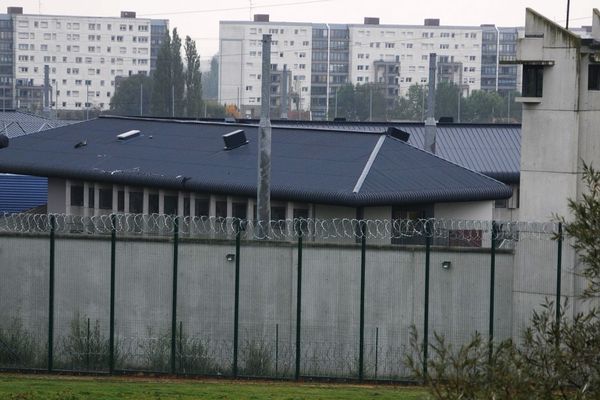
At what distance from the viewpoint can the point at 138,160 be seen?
3841cm

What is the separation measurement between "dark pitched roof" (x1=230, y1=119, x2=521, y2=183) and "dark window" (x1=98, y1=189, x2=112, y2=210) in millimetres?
8724

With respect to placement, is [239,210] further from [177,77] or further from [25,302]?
[177,77]

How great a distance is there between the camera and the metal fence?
2038cm

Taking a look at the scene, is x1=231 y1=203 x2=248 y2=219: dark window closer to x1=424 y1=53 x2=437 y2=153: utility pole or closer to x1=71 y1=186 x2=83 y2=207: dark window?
x1=71 y1=186 x2=83 y2=207: dark window

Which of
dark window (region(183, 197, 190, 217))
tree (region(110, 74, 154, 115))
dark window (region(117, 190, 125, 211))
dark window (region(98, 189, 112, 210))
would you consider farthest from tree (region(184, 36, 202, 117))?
dark window (region(183, 197, 190, 217))

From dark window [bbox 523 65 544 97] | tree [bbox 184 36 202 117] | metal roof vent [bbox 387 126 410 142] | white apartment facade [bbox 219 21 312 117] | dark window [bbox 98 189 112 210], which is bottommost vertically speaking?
dark window [bbox 98 189 112 210]

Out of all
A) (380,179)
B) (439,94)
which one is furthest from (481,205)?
(439,94)

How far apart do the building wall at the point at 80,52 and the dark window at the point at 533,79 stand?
152 m

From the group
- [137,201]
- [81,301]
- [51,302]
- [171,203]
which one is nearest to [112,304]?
[81,301]

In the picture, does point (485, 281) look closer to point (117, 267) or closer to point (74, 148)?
point (117, 267)

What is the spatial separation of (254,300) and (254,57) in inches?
5952

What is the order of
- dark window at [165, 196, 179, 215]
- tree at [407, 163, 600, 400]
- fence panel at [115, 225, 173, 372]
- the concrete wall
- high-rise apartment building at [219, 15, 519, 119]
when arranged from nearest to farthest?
1. tree at [407, 163, 600, 400]
2. the concrete wall
3. fence panel at [115, 225, 173, 372]
4. dark window at [165, 196, 179, 215]
5. high-rise apartment building at [219, 15, 519, 119]

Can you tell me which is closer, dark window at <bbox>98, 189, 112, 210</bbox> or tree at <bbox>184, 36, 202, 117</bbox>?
dark window at <bbox>98, 189, 112, 210</bbox>

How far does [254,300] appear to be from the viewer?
20688 millimetres
